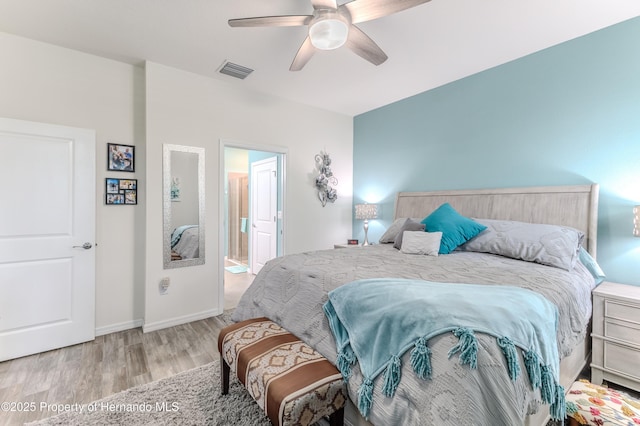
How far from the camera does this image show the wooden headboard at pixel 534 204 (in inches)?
93.2

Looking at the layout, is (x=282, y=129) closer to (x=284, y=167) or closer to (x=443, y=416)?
(x=284, y=167)

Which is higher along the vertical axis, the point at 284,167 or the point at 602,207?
the point at 284,167

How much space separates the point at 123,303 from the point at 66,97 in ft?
6.72

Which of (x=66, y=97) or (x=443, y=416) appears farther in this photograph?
(x=66, y=97)

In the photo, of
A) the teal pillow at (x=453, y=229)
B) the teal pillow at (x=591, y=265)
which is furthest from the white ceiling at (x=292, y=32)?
the teal pillow at (x=591, y=265)

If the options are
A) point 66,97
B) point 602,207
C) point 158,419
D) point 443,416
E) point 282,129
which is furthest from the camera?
point 282,129

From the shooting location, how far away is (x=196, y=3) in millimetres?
2049

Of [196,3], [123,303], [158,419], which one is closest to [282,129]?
[196,3]

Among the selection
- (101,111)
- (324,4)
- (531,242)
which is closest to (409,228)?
(531,242)

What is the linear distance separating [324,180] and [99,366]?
3191 millimetres

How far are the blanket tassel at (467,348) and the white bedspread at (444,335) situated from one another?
22 mm

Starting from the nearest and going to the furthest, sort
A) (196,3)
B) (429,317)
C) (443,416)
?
1. (443,416)
2. (429,317)
3. (196,3)

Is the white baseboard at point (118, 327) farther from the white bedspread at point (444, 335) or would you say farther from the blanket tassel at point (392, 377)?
the blanket tassel at point (392, 377)

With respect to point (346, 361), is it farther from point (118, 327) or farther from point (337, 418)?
point (118, 327)
